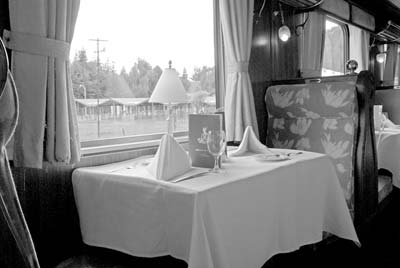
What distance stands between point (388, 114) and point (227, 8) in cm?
280

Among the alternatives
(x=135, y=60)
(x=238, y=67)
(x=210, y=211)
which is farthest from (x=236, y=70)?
(x=210, y=211)

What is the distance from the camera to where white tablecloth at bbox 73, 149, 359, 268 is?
131cm

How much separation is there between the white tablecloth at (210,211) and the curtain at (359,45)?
456 cm

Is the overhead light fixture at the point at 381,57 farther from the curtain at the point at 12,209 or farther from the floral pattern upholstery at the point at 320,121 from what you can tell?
the curtain at the point at 12,209

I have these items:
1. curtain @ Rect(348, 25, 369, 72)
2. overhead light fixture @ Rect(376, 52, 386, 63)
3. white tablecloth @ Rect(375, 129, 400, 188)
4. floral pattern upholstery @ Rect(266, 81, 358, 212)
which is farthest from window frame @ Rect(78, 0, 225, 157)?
overhead light fixture @ Rect(376, 52, 386, 63)

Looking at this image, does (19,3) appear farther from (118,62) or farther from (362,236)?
(362,236)

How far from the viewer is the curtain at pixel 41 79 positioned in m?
1.62

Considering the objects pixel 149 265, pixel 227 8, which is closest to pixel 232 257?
pixel 149 265

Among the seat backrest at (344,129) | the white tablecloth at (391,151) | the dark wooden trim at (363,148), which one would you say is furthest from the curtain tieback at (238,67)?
the white tablecloth at (391,151)

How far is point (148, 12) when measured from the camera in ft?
8.74

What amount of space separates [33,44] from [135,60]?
1.00 meters

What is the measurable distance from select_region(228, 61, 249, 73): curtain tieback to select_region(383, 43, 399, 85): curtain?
4.68m

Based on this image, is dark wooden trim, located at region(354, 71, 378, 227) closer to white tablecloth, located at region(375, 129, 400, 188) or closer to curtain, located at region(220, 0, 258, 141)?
white tablecloth, located at region(375, 129, 400, 188)

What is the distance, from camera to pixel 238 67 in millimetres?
3057
